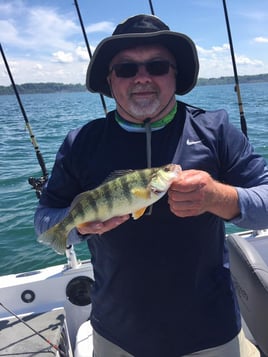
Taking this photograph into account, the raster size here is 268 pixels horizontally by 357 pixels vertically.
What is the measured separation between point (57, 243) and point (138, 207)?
21.6 inches

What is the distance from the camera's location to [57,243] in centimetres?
200

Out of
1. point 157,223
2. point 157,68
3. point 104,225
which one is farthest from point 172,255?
point 157,68

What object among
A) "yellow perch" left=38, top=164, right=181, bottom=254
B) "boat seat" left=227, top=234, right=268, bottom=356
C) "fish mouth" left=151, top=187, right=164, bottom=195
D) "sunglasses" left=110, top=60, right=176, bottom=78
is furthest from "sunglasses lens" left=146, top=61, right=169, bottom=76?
"boat seat" left=227, top=234, right=268, bottom=356

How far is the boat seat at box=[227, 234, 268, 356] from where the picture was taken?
252 centimetres

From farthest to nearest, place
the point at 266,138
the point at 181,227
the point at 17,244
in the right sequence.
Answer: the point at 266,138 < the point at 17,244 < the point at 181,227

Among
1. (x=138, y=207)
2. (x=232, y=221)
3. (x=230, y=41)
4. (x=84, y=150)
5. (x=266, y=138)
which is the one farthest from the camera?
(x=266, y=138)

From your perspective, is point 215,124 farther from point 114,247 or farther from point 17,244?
point 17,244

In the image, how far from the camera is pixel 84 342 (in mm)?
3188

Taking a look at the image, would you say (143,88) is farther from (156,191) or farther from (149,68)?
(156,191)

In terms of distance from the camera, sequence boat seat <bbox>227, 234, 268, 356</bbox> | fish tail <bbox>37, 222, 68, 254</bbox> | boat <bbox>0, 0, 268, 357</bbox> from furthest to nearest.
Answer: boat <bbox>0, 0, 268, 357</bbox>, boat seat <bbox>227, 234, 268, 356</bbox>, fish tail <bbox>37, 222, 68, 254</bbox>

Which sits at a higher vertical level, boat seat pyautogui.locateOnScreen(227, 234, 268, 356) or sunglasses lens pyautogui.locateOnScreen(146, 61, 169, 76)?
sunglasses lens pyautogui.locateOnScreen(146, 61, 169, 76)

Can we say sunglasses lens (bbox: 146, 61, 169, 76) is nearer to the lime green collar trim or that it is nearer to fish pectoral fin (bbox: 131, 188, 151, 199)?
the lime green collar trim

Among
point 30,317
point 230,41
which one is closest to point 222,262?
point 30,317

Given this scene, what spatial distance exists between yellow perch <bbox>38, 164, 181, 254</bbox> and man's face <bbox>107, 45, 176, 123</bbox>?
1.50 feet
